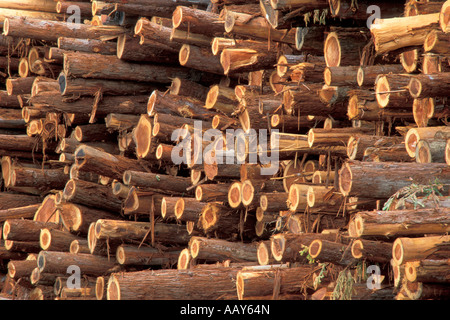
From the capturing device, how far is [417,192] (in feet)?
15.9

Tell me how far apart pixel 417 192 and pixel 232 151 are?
2.23 m

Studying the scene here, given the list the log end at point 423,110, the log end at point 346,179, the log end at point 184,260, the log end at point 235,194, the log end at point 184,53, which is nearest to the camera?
the log end at point 346,179

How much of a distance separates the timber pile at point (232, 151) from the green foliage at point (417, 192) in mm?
14

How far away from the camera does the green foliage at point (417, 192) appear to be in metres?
4.66

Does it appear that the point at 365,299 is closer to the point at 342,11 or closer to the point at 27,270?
the point at 342,11

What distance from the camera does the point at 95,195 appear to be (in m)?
7.86

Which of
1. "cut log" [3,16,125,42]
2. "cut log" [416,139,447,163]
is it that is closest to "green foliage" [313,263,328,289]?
"cut log" [416,139,447,163]

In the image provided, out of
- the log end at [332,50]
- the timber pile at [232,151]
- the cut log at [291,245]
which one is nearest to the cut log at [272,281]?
the timber pile at [232,151]

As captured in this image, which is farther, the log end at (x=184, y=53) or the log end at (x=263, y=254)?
the log end at (x=184, y=53)

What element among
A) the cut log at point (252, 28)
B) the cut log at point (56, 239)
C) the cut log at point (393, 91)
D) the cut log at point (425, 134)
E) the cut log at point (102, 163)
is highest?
the cut log at point (252, 28)

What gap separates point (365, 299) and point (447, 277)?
2.94 ft

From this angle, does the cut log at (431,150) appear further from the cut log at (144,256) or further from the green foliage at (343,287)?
the cut log at (144,256)

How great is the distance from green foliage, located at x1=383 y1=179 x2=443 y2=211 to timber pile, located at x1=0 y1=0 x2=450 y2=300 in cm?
1

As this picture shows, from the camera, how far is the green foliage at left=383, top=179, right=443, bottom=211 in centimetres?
466
